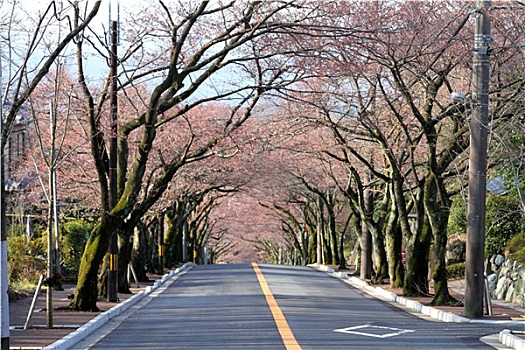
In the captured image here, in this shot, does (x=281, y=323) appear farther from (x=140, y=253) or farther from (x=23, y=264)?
(x=140, y=253)

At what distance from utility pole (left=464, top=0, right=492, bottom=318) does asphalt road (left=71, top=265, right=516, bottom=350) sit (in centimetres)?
121

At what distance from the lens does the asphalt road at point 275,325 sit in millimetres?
13789

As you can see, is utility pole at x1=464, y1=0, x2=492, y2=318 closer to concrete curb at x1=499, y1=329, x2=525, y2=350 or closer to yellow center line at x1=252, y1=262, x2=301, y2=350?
yellow center line at x1=252, y1=262, x2=301, y2=350

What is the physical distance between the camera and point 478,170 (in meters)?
18.7

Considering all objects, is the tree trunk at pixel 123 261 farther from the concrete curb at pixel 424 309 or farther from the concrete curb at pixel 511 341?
the concrete curb at pixel 511 341

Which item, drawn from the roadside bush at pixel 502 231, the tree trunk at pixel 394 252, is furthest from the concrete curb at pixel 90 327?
the roadside bush at pixel 502 231

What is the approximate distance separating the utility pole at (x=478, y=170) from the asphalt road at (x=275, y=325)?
1.21m

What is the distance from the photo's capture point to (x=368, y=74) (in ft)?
81.9

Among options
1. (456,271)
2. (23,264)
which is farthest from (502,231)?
(23,264)

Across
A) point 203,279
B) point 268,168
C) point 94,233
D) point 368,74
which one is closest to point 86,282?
point 94,233

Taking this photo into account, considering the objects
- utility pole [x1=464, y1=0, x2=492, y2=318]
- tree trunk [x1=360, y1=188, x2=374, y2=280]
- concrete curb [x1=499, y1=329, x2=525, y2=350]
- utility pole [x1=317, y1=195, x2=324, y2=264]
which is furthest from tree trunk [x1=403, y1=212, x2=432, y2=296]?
utility pole [x1=317, y1=195, x2=324, y2=264]

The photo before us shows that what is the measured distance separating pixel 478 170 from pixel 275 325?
559 centimetres

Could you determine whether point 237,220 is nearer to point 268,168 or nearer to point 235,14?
point 268,168

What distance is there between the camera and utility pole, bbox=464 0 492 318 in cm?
1822
